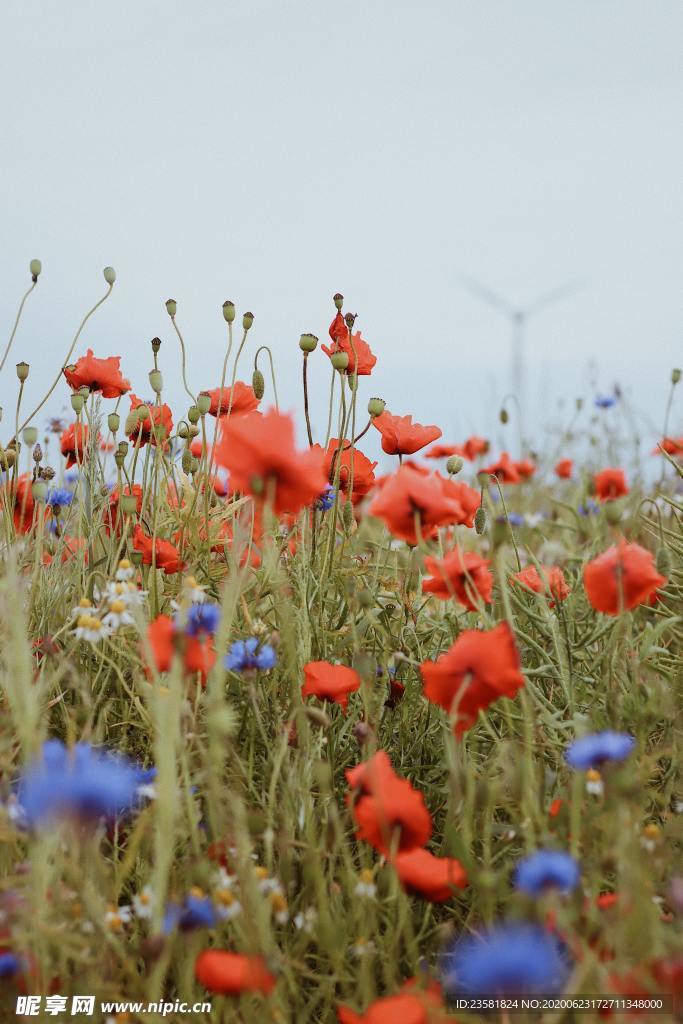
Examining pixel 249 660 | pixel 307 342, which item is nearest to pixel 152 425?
pixel 307 342

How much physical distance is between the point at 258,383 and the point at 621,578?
0.97m

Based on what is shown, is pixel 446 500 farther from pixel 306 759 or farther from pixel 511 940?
pixel 511 940

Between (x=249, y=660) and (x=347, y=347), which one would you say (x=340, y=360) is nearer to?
(x=347, y=347)

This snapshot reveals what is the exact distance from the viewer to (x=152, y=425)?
6.31 ft

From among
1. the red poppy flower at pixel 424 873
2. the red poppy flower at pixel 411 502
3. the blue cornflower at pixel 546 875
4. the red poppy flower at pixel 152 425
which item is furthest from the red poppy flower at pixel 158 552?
the blue cornflower at pixel 546 875

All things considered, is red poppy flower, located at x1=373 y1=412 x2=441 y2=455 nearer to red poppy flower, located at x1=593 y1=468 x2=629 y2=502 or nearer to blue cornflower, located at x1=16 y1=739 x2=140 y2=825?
red poppy flower, located at x1=593 y1=468 x2=629 y2=502

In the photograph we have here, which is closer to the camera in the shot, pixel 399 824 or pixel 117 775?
pixel 117 775

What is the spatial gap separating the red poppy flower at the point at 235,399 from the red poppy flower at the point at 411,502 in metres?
0.83

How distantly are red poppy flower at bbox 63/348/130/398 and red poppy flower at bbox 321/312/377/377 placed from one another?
465 millimetres

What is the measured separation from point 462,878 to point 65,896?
0.45 metres

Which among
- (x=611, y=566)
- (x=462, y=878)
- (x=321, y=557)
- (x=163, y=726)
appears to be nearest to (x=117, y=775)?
(x=163, y=726)

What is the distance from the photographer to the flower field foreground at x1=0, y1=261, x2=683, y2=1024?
0.93 meters

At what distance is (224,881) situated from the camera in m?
1.10

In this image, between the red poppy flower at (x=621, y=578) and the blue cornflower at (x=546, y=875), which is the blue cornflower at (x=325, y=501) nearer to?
the red poppy flower at (x=621, y=578)
